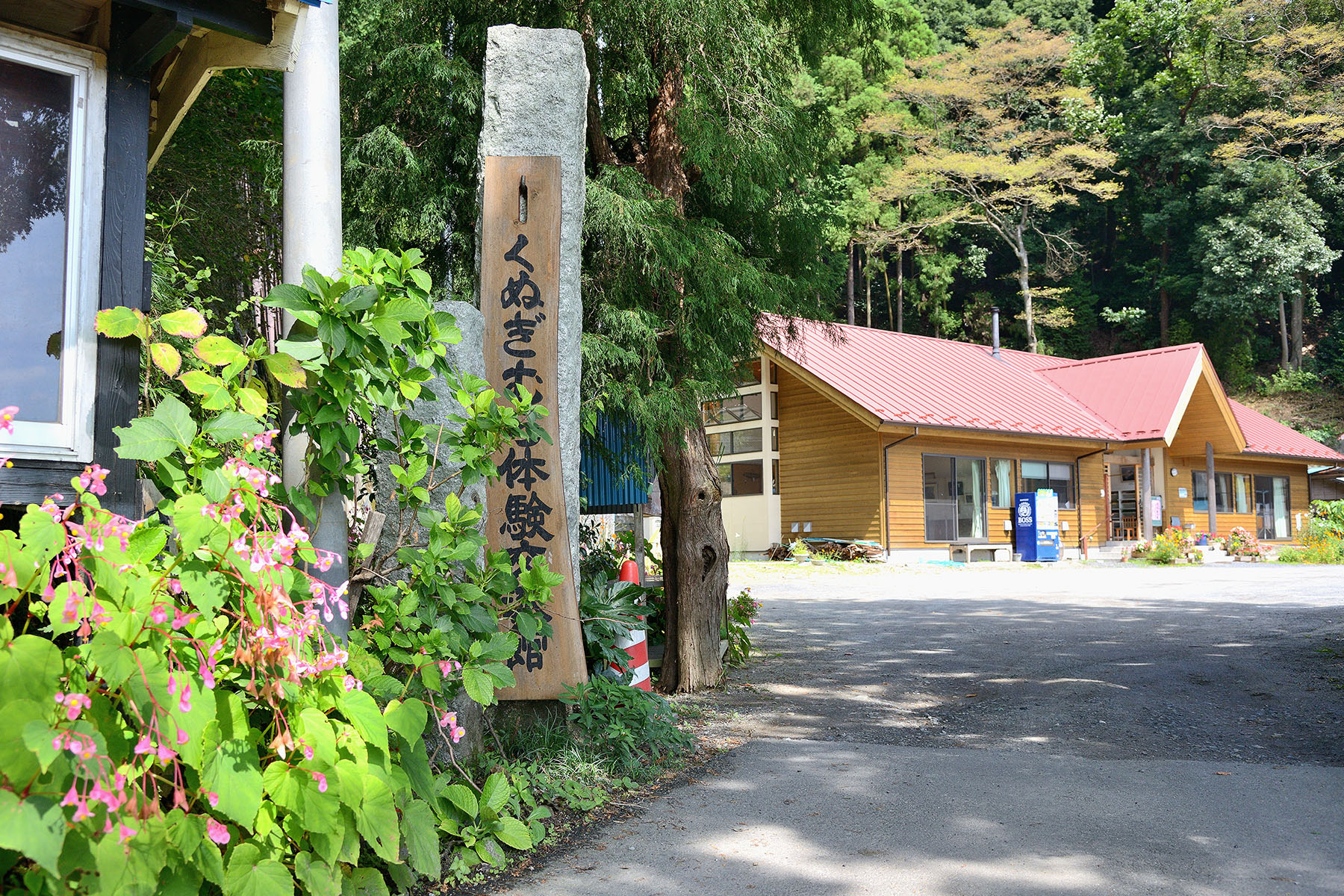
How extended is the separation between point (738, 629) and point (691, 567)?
3.78 feet

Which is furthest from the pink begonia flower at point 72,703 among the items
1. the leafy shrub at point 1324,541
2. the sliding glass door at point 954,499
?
the leafy shrub at point 1324,541

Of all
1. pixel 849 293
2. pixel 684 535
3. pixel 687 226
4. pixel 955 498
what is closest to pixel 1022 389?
pixel 955 498

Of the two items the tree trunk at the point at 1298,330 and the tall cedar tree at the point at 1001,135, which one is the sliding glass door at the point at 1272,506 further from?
the tree trunk at the point at 1298,330

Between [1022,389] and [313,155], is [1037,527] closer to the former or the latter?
[1022,389]

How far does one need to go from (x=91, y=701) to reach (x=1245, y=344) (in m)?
41.8

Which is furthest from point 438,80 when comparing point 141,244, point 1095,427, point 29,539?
point 1095,427

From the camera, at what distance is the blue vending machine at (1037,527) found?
21.0 m

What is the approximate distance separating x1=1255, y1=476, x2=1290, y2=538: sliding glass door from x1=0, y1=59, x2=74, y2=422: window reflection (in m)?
30.8

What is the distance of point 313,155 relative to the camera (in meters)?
3.89

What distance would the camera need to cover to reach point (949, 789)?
4.43 metres

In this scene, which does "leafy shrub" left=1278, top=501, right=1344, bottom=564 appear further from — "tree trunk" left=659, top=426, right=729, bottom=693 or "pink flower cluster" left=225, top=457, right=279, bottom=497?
"pink flower cluster" left=225, top=457, right=279, bottom=497

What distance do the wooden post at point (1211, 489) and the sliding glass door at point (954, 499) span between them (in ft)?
24.9

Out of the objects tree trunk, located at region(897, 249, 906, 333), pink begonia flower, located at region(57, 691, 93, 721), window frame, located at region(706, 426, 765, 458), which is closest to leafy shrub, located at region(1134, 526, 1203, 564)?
window frame, located at region(706, 426, 765, 458)

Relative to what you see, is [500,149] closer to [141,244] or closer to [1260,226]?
[141,244]
